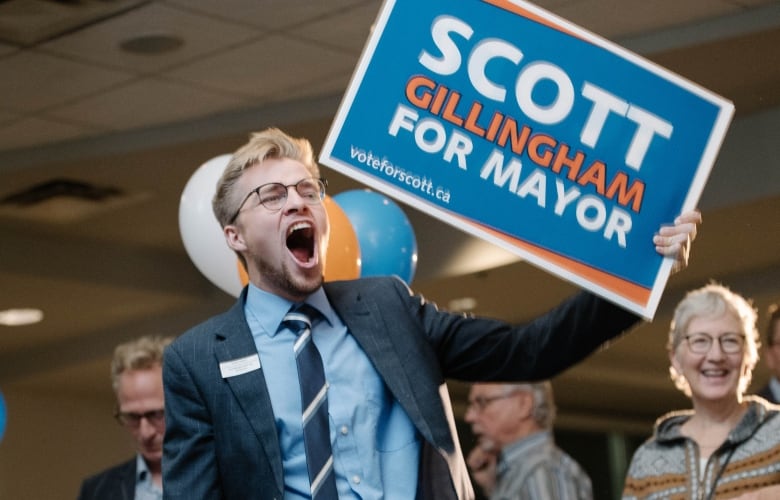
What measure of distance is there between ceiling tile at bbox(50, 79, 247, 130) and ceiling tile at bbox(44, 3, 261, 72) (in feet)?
0.88

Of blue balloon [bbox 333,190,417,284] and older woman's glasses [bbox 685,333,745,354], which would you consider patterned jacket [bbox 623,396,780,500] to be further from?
blue balloon [bbox 333,190,417,284]

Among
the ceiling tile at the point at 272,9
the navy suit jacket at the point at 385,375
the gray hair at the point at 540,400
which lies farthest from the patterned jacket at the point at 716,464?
the ceiling tile at the point at 272,9

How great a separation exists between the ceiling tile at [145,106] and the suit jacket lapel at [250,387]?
3.68 m

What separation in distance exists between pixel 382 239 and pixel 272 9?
1.53 metres

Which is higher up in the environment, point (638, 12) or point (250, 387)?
point (638, 12)

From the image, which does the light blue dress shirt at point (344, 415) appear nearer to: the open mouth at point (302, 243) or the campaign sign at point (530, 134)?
the open mouth at point (302, 243)

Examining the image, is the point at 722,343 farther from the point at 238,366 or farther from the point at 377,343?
the point at 238,366

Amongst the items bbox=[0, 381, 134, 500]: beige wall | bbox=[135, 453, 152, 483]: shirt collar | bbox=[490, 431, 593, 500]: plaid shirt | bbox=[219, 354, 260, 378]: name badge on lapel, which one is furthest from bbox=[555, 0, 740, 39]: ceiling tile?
bbox=[0, 381, 134, 500]: beige wall

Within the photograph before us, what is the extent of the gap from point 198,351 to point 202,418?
0.33 ft

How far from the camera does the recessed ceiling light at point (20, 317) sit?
9.27 meters

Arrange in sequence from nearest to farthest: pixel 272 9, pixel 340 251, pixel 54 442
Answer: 1. pixel 340 251
2. pixel 272 9
3. pixel 54 442

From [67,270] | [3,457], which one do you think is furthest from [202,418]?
[3,457]

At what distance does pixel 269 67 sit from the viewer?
550 cm

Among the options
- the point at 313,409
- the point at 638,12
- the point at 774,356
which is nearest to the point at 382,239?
the point at 774,356
